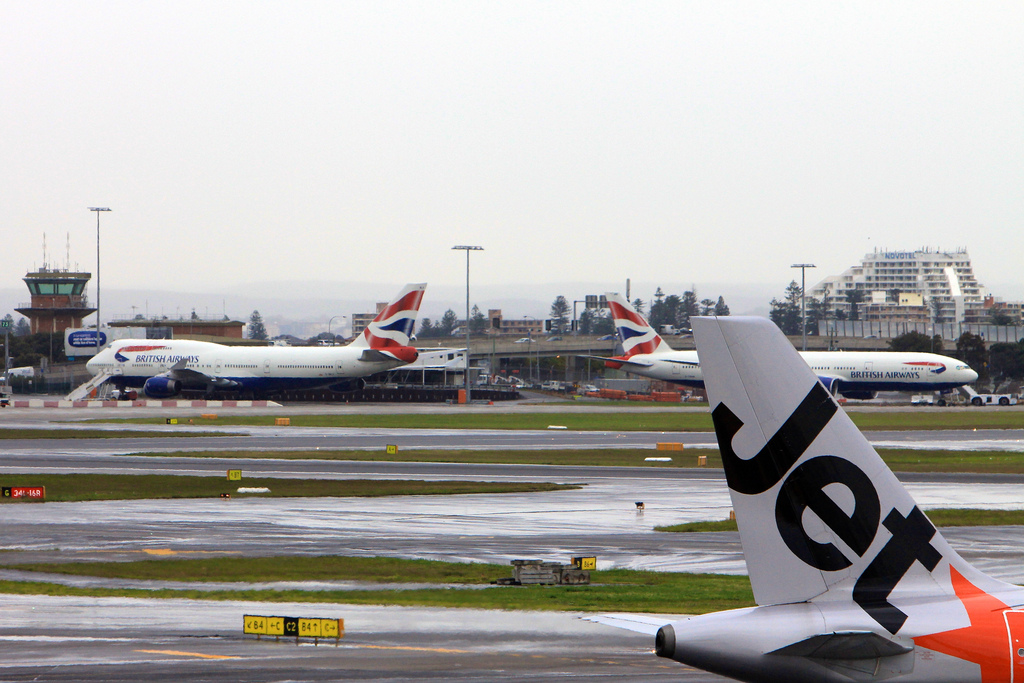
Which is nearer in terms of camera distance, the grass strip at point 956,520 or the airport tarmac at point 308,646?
the airport tarmac at point 308,646


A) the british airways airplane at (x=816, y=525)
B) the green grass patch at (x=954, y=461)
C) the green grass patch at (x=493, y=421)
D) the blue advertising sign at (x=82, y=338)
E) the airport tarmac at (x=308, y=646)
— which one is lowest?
the green grass patch at (x=493, y=421)

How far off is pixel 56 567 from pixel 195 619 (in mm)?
6313

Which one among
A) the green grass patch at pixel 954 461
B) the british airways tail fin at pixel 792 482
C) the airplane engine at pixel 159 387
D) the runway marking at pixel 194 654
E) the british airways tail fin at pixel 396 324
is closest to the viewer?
the british airways tail fin at pixel 792 482

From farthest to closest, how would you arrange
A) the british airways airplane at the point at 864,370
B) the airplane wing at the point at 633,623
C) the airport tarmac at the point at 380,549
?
the british airways airplane at the point at 864,370, the airport tarmac at the point at 380,549, the airplane wing at the point at 633,623

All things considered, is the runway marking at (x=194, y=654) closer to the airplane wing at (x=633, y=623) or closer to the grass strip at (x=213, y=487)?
the airplane wing at (x=633, y=623)

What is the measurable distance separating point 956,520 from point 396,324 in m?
75.0

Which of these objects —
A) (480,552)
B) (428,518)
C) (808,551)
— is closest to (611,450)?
(428,518)

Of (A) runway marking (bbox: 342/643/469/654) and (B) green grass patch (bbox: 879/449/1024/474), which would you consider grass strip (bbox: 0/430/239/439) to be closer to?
(B) green grass patch (bbox: 879/449/1024/474)

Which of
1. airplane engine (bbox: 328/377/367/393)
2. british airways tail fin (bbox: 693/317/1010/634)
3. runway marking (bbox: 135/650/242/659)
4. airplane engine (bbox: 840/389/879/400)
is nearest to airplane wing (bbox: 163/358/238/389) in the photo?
airplane engine (bbox: 328/377/367/393)

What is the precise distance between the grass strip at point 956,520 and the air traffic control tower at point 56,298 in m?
171

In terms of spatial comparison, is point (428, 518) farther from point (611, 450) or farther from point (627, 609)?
point (611, 450)

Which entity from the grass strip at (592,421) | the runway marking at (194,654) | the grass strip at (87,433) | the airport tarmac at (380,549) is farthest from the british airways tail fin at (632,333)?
the runway marking at (194,654)

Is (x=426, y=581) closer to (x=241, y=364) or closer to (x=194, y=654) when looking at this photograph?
(x=194, y=654)

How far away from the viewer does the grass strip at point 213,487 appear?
33625 millimetres
